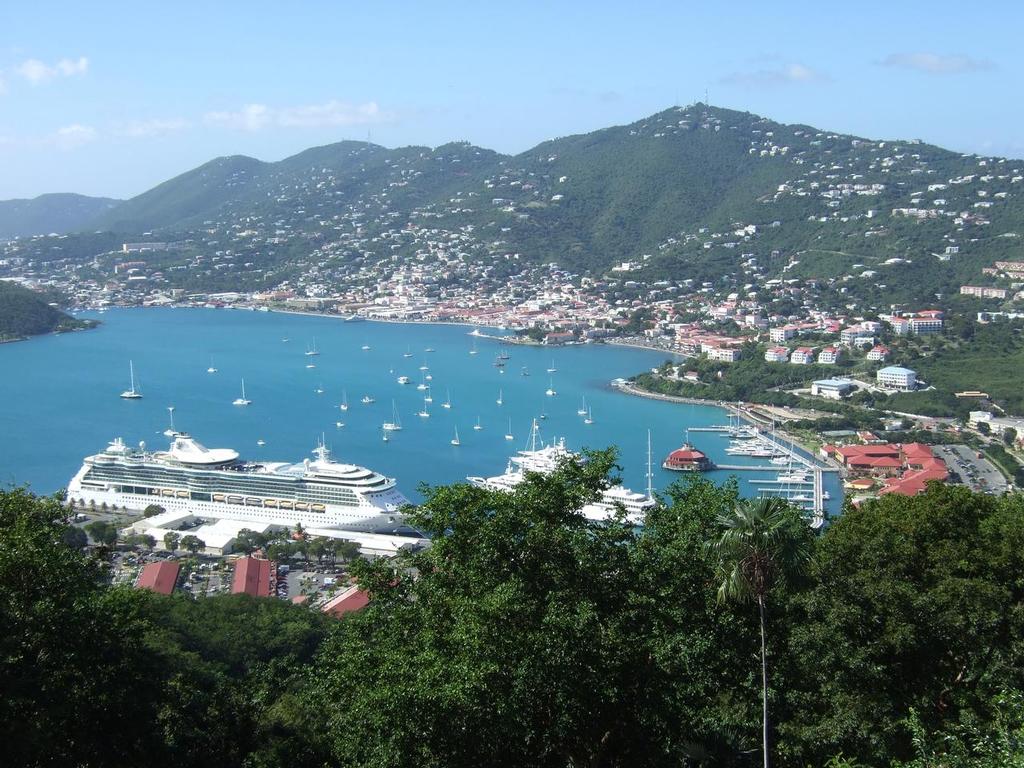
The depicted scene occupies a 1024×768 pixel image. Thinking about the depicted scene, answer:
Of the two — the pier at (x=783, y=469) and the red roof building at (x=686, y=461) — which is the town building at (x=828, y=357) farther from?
the red roof building at (x=686, y=461)

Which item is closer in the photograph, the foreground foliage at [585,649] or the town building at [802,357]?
the foreground foliage at [585,649]

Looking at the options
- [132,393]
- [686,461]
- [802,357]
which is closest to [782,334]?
[802,357]

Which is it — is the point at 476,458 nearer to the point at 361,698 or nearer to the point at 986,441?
the point at 986,441

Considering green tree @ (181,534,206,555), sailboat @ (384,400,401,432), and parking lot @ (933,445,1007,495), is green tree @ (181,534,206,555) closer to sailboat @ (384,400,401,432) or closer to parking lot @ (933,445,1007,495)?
sailboat @ (384,400,401,432)

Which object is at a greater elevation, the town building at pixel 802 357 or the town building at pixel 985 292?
the town building at pixel 985 292

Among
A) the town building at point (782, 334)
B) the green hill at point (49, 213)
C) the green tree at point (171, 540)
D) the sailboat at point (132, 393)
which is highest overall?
the green hill at point (49, 213)

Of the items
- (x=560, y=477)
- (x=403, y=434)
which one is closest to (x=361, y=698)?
(x=560, y=477)

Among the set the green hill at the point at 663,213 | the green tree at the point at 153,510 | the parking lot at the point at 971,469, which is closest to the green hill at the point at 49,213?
the green hill at the point at 663,213
